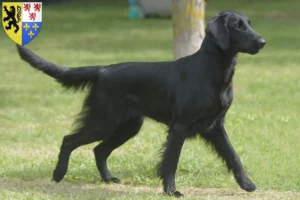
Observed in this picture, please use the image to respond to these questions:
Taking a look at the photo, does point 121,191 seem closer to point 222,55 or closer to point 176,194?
point 176,194

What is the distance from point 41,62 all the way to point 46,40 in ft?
39.4

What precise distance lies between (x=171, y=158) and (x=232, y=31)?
3.89 feet

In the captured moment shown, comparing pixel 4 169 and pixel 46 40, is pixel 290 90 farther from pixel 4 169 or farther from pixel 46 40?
pixel 46 40

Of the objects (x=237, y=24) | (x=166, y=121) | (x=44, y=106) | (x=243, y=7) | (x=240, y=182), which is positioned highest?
(x=237, y=24)

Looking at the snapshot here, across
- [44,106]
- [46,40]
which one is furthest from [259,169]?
[46,40]

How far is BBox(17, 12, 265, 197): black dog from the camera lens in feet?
21.1

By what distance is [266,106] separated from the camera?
11.3m

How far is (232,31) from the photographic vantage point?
6434 millimetres

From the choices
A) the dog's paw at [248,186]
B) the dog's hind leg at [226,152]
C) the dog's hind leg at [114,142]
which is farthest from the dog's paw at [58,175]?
the dog's paw at [248,186]

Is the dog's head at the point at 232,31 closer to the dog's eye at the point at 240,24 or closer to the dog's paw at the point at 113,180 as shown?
the dog's eye at the point at 240,24

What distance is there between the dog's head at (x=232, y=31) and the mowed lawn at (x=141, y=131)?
1285mm

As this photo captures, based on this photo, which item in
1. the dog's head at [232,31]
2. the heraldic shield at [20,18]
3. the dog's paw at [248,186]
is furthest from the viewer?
the heraldic shield at [20,18]

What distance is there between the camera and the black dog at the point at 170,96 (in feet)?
21.1

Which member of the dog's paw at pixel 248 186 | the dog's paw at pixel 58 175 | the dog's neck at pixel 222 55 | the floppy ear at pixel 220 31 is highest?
the floppy ear at pixel 220 31
